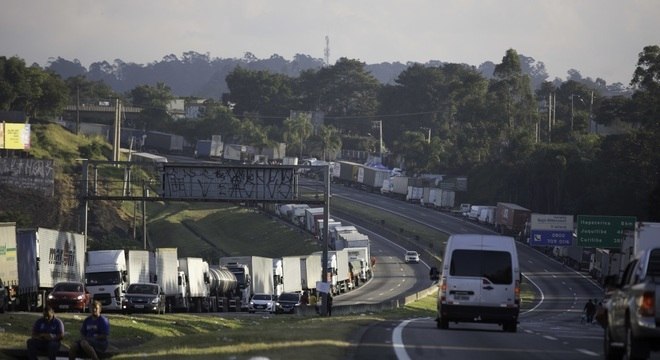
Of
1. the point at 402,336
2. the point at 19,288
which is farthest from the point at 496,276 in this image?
the point at 19,288

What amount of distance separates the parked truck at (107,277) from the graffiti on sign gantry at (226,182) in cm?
887

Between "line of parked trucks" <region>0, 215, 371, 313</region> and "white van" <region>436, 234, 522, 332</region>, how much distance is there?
2019cm

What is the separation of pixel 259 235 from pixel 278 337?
376 ft

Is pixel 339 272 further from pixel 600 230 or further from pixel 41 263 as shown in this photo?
pixel 41 263

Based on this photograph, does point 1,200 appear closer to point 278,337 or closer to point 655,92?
point 655,92

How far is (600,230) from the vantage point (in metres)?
98.3

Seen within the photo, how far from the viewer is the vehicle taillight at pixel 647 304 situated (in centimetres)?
1834

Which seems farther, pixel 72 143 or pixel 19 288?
pixel 72 143

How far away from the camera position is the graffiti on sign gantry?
72.5 m

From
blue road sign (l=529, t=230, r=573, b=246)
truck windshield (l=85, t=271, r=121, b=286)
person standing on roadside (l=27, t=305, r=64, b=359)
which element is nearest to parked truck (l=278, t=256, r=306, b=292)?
truck windshield (l=85, t=271, r=121, b=286)

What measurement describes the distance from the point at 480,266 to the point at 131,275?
34989mm

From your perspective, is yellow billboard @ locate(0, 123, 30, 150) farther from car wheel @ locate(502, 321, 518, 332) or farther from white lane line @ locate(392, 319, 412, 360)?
white lane line @ locate(392, 319, 412, 360)

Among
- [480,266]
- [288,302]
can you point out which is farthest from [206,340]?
[288,302]

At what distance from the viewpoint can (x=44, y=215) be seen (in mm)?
127938
